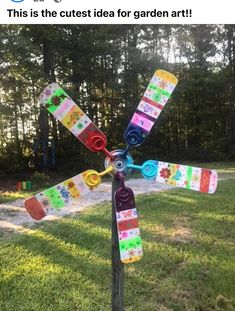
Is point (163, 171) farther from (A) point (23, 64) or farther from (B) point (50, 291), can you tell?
(A) point (23, 64)

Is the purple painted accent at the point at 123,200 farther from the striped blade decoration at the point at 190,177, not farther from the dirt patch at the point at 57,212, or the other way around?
the dirt patch at the point at 57,212

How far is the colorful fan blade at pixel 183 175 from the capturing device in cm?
239

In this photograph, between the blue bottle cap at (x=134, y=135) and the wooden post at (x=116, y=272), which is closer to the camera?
the blue bottle cap at (x=134, y=135)

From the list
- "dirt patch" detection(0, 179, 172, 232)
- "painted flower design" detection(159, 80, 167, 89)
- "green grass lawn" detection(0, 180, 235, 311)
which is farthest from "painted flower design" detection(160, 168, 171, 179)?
"dirt patch" detection(0, 179, 172, 232)

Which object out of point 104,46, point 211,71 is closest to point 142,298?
point 104,46

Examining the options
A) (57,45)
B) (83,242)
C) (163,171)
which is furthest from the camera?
(57,45)

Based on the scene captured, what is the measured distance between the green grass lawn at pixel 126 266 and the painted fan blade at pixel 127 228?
159 cm

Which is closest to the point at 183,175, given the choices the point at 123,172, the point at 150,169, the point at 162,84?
the point at 150,169

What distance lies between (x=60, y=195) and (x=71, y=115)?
47 cm

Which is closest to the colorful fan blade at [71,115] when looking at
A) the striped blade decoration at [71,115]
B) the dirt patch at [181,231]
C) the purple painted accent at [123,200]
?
the striped blade decoration at [71,115]

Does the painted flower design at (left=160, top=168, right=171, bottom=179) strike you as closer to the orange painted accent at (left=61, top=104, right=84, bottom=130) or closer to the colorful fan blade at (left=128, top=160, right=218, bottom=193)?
the colorful fan blade at (left=128, top=160, right=218, bottom=193)

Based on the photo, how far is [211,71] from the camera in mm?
20906

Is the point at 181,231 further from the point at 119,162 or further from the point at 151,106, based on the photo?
the point at 151,106
